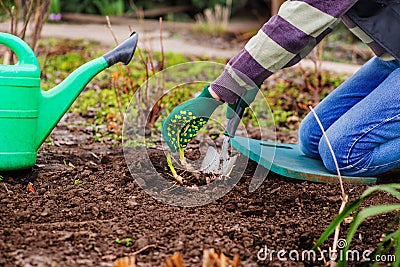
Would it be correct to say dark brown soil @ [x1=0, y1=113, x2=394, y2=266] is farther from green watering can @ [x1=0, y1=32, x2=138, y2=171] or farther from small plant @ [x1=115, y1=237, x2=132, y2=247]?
green watering can @ [x1=0, y1=32, x2=138, y2=171]

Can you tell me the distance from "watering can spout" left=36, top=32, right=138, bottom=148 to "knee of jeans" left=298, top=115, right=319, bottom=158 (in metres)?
0.86

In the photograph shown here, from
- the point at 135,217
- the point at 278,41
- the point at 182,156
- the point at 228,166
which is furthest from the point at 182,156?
the point at 278,41

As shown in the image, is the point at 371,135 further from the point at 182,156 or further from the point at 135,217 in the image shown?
the point at 135,217

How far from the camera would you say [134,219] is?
172 centimetres

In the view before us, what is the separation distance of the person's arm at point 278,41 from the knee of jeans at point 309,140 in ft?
1.82

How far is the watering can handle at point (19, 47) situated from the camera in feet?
6.24

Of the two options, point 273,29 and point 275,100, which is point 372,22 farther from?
point 275,100

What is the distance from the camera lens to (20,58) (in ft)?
6.32

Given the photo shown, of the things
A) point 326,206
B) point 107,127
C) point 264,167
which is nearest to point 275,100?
point 107,127

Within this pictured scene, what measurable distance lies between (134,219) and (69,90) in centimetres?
56

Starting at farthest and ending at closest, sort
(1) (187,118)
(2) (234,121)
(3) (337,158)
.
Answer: (3) (337,158) < (2) (234,121) < (1) (187,118)

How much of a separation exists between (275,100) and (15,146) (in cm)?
204

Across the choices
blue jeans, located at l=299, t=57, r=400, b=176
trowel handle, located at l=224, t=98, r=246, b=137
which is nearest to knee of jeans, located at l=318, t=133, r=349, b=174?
blue jeans, located at l=299, t=57, r=400, b=176

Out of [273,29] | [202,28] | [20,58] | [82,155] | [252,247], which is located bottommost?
[202,28]
